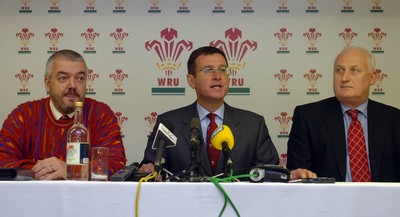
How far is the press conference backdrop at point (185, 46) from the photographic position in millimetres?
3881

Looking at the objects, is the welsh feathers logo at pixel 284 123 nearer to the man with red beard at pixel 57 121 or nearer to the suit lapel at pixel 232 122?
the suit lapel at pixel 232 122

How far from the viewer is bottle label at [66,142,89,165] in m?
2.09

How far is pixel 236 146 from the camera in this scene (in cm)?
316

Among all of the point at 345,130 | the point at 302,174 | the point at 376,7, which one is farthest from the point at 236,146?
the point at 376,7

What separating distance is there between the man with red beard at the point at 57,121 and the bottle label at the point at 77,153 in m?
0.86

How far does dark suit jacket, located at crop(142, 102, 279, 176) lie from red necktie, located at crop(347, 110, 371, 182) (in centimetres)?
43

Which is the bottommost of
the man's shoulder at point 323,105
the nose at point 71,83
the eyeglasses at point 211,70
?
the man's shoulder at point 323,105

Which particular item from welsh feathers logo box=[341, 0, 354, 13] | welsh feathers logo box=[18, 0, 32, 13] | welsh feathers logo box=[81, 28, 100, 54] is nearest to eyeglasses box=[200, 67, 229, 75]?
welsh feathers logo box=[81, 28, 100, 54]

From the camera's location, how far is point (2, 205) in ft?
6.02

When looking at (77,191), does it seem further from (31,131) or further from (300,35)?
(300,35)

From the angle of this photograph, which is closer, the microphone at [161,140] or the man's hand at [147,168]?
the microphone at [161,140]

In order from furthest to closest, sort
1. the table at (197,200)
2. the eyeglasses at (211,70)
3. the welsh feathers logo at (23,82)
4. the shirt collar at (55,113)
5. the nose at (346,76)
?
the welsh feathers logo at (23,82) → the eyeglasses at (211,70) → the nose at (346,76) → the shirt collar at (55,113) → the table at (197,200)

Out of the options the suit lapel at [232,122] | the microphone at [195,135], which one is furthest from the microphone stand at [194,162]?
the suit lapel at [232,122]

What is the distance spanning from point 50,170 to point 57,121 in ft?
2.67
